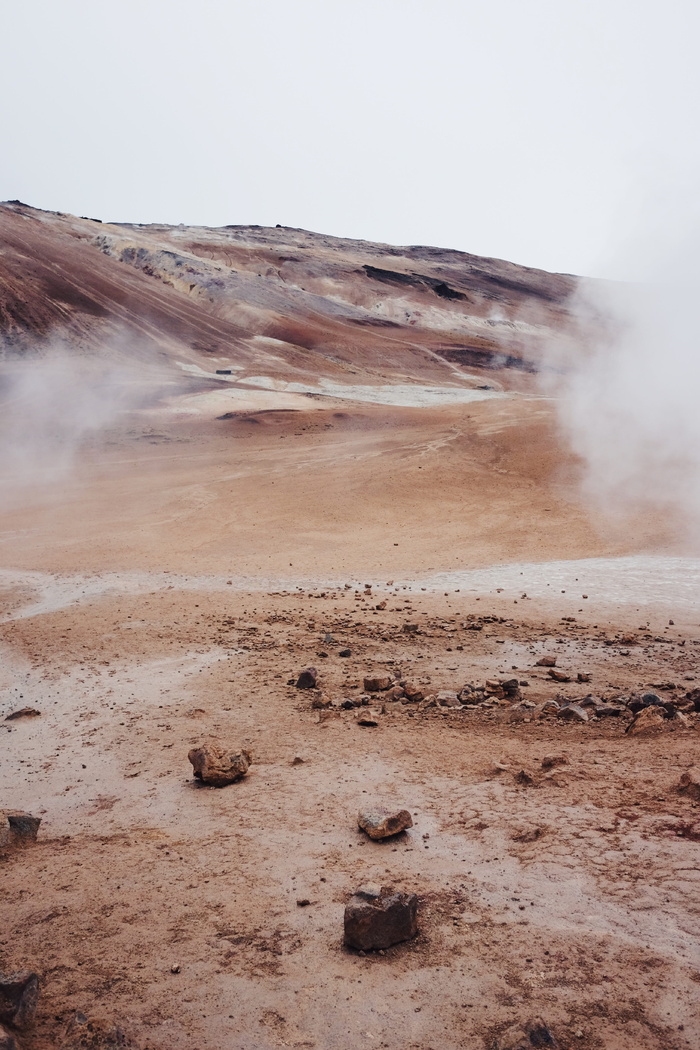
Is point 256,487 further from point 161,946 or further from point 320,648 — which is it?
point 161,946

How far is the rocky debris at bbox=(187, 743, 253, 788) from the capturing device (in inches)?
191

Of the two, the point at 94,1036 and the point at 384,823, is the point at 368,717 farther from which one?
the point at 94,1036

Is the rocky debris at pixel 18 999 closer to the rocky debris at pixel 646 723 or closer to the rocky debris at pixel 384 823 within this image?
the rocky debris at pixel 384 823

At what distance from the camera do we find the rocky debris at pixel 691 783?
13.4ft

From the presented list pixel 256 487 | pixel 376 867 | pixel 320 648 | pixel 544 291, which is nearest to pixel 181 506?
pixel 256 487

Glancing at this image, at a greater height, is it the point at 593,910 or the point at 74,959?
the point at 593,910

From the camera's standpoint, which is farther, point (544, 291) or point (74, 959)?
point (544, 291)

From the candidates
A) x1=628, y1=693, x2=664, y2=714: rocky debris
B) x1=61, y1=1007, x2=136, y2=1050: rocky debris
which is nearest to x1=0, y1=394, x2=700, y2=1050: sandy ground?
x1=61, y1=1007, x2=136, y2=1050: rocky debris

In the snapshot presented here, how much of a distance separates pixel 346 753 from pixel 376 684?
1292 mm

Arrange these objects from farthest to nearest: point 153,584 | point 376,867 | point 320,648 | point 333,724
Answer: point 153,584 < point 320,648 < point 333,724 < point 376,867

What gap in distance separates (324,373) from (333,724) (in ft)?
110

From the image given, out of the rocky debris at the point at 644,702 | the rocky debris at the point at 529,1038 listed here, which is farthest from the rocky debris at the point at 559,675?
the rocky debris at the point at 529,1038

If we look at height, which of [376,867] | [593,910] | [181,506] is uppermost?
[593,910]

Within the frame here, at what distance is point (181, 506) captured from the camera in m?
16.3
